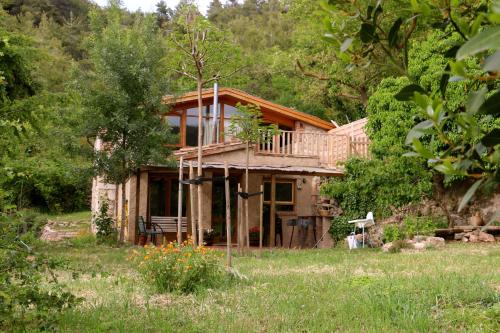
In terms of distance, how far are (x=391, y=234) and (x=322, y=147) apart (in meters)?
4.97

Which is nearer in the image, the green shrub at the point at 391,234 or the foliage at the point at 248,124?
the foliage at the point at 248,124

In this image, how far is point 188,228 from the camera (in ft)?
56.2

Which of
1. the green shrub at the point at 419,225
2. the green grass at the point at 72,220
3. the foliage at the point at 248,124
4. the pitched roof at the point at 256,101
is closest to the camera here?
the foliage at the point at 248,124

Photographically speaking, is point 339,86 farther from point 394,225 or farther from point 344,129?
point 394,225

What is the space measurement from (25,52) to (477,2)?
12.6m

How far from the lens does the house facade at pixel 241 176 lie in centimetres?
1784

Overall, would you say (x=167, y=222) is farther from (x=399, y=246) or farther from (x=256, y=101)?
(x=399, y=246)

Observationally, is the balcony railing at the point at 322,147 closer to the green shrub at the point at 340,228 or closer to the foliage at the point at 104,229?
the green shrub at the point at 340,228

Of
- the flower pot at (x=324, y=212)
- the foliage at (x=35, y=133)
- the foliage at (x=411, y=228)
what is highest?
the foliage at (x=35, y=133)

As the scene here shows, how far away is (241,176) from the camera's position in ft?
60.5

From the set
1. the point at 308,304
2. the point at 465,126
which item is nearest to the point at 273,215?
the point at 308,304

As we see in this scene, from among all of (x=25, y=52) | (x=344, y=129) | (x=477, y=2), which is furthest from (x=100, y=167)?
(x=477, y=2)

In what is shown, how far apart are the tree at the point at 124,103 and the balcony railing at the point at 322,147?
4.37 meters

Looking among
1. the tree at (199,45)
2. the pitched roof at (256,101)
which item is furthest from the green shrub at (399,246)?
the pitched roof at (256,101)
